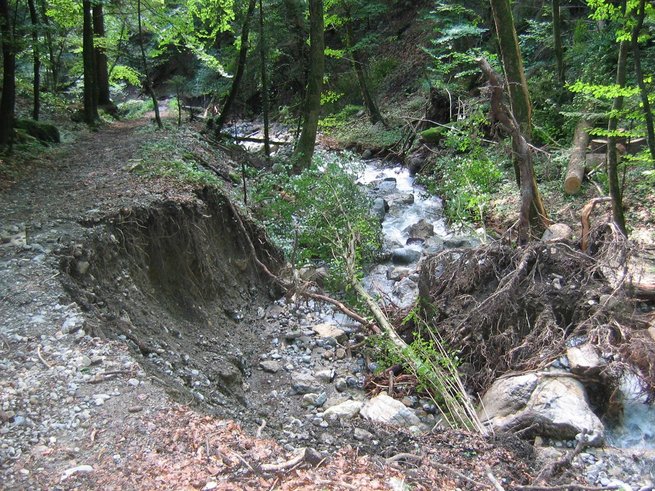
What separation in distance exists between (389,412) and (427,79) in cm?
1354

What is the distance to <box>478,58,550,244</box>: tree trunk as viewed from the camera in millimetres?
6867

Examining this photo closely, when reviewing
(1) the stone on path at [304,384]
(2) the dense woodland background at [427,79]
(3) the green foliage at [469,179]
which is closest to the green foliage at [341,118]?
(2) the dense woodland background at [427,79]

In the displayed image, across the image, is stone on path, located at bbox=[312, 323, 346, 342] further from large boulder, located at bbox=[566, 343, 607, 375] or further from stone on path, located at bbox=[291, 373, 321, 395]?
large boulder, located at bbox=[566, 343, 607, 375]

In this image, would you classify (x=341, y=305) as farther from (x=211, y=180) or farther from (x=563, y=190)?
(x=563, y=190)

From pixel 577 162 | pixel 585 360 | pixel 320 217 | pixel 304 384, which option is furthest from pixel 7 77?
pixel 577 162

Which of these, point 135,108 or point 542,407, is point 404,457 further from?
point 135,108

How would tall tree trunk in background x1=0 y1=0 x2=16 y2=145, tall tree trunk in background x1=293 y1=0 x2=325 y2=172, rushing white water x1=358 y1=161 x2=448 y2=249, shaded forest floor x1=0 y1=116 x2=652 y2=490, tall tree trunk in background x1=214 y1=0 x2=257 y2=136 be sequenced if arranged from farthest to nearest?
tall tree trunk in background x1=214 y1=0 x2=257 y2=136 → tall tree trunk in background x1=293 y1=0 x2=325 y2=172 → rushing white water x1=358 y1=161 x2=448 y2=249 → tall tree trunk in background x1=0 y1=0 x2=16 y2=145 → shaded forest floor x1=0 y1=116 x2=652 y2=490

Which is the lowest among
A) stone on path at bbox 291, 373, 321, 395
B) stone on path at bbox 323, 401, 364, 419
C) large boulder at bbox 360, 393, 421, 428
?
stone on path at bbox 291, 373, 321, 395

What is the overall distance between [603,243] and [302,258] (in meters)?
4.53

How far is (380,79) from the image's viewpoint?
21.6m

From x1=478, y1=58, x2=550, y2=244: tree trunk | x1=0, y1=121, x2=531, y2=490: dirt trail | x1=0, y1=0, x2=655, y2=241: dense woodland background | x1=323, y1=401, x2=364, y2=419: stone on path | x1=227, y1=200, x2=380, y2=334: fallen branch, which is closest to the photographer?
x1=0, y1=121, x2=531, y2=490: dirt trail

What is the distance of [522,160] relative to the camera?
24.4ft

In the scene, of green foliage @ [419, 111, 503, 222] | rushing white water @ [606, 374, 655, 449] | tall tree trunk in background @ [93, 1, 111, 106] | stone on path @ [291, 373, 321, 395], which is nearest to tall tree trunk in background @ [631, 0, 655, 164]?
rushing white water @ [606, 374, 655, 449]

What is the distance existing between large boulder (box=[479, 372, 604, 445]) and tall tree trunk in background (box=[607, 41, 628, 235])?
2.52m
